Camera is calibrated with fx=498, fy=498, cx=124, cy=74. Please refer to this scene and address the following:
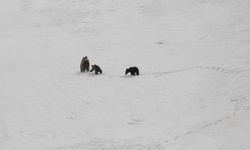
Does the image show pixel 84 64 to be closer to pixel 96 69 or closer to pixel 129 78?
pixel 96 69

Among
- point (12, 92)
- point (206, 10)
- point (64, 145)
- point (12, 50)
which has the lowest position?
point (64, 145)

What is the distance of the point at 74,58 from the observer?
23688 millimetres

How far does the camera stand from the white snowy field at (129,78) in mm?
14391

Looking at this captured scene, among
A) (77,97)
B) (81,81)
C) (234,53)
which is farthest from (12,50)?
(234,53)

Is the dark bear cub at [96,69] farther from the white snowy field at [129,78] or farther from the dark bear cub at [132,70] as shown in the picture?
the dark bear cub at [132,70]

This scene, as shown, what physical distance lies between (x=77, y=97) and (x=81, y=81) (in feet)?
6.56

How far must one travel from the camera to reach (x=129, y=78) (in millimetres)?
20031

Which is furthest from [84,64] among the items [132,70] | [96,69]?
[132,70]

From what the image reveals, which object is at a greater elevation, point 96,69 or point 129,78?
point 96,69

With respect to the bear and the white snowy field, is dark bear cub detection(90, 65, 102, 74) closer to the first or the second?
the white snowy field

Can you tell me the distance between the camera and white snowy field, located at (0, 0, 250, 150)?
1439 centimetres

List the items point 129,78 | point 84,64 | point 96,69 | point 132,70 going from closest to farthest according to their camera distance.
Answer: point 129,78 < point 132,70 < point 96,69 < point 84,64

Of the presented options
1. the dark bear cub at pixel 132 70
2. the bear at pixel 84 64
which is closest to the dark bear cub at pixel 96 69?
the bear at pixel 84 64

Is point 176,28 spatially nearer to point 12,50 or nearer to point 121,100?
point 12,50
